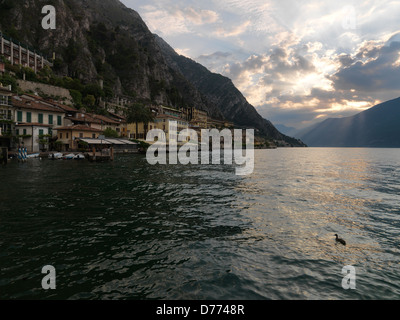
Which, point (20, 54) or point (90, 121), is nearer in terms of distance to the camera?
point (90, 121)

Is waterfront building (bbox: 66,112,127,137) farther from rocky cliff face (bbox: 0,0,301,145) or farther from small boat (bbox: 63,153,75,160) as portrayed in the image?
rocky cliff face (bbox: 0,0,301,145)

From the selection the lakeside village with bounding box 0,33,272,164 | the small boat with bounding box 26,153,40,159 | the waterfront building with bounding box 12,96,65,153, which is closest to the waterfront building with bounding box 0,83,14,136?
the lakeside village with bounding box 0,33,272,164

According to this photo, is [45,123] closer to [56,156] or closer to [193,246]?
[56,156]

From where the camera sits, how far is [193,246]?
10305 millimetres

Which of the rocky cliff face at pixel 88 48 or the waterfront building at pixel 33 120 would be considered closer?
the waterfront building at pixel 33 120

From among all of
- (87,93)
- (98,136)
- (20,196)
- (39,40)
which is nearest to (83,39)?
(39,40)

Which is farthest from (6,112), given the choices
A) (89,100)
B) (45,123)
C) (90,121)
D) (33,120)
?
(89,100)

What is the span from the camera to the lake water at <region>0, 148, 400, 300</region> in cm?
734

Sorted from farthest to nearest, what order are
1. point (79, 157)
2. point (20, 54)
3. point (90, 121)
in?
1. point (20, 54)
2. point (90, 121)
3. point (79, 157)

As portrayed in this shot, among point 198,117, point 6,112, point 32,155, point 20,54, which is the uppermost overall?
point 20,54

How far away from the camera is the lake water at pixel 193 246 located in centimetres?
734

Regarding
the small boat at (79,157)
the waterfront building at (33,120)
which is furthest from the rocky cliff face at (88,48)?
the small boat at (79,157)

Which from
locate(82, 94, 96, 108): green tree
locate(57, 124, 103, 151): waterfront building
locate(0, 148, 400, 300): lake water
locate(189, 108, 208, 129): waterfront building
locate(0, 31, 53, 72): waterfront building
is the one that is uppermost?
locate(0, 31, 53, 72): waterfront building

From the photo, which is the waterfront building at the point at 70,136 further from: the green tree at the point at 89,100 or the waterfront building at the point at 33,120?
the green tree at the point at 89,100
